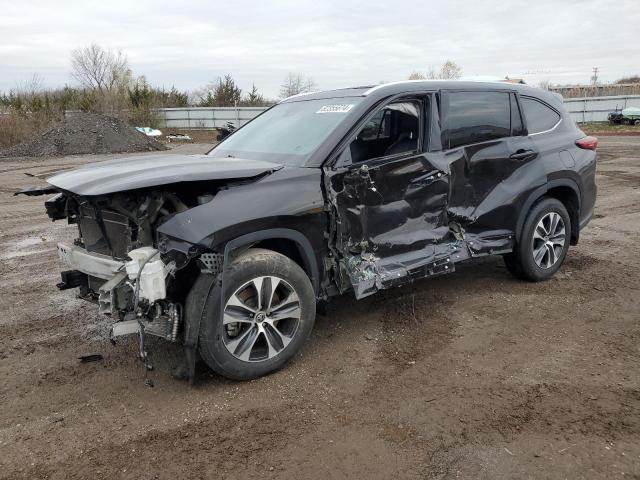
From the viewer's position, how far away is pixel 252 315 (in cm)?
344

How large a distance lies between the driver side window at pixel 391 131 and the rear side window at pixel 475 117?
0.94 ft

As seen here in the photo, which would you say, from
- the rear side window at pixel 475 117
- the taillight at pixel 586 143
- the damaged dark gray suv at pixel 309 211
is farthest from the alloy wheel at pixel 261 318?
the taillight at pixel 586 143

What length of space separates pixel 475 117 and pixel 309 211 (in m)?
2.03

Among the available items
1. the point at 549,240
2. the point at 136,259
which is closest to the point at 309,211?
the point at 136,259

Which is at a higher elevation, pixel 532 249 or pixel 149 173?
pixel 149 173

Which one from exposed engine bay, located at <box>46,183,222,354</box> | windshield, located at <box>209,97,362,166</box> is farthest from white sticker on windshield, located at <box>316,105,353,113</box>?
exposed engine bay, located at <box>46,183,222,354</box>

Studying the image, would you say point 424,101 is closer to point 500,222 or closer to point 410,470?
point 500,222

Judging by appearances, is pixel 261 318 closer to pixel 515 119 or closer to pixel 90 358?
pixel 90 358

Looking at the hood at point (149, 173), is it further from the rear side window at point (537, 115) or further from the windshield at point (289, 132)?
the rear side window at point (537, 115)

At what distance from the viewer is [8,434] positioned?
3.02 meters

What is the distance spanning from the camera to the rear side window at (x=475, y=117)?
4.53m

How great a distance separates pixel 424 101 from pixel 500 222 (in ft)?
4.39

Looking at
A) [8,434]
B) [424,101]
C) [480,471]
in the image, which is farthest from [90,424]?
[424,101]

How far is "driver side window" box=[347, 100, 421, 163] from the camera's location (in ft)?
13.7
